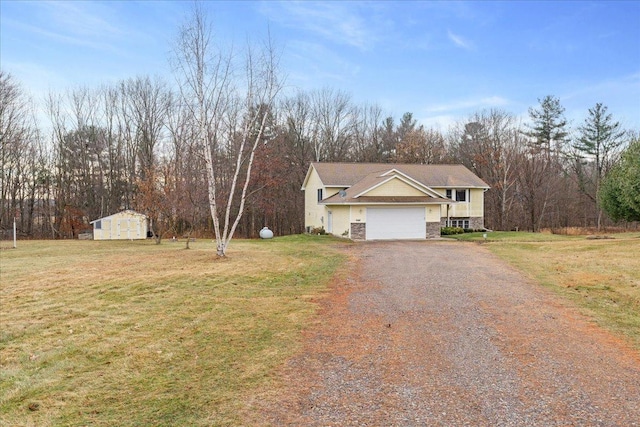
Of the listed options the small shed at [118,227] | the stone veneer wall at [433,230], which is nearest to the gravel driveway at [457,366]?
the stone veneer wall at [433,230]

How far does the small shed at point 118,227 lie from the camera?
29.0m

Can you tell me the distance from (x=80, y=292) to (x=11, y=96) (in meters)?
26.7

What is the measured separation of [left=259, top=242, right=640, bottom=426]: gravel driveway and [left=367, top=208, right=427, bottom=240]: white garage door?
14.0 m

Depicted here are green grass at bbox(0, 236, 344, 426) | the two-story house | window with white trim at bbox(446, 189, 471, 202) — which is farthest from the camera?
window with white trim at bbox(446, 189, 471, 202)

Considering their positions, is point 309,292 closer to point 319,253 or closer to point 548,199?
point 319,253

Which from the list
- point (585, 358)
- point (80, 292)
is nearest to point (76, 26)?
point (80, 292)

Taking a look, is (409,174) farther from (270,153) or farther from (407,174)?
(270,153)

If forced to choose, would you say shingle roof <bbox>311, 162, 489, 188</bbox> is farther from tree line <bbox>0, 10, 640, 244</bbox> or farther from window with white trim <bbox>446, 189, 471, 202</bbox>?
tree line <bbox>0, 10, 640, 244</bbox>

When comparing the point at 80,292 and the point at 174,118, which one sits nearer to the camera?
the point at 80,292

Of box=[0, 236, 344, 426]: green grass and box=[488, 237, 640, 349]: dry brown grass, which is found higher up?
box=[488, 237, 640, 349]: dry brown grass

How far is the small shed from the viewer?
2897cm

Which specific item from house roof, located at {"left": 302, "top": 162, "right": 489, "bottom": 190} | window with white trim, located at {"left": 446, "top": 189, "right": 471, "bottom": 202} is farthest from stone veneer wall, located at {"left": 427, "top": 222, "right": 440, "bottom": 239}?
window with white trim, located at {"left": 446, "top": 189, "right": 471, "bottom": 202}

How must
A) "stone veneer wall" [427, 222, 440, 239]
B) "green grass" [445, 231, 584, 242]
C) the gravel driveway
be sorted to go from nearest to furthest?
the gravel driveway < "green grass" [445, 231, 584, 242] < "stone veneer wall" [427, 222, 440, 239]

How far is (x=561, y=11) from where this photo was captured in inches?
583
